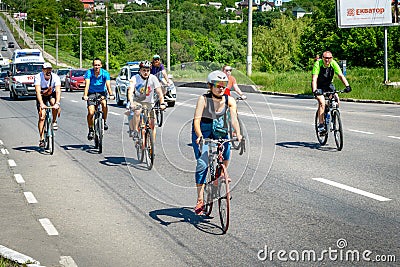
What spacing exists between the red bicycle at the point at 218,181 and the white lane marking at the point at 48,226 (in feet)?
5.65

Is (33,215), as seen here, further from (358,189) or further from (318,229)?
(358,189)

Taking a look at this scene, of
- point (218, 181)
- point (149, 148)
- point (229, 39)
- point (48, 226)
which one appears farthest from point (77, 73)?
point (218, 181)

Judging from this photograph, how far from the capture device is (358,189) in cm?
982

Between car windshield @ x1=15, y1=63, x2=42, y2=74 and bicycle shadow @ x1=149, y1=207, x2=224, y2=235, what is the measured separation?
29.6m

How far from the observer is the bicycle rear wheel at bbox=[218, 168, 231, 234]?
7523mm

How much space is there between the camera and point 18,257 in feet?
22.0

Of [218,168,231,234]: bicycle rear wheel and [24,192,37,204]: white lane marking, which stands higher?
[218,168,231,234]: bicycle rear wheel

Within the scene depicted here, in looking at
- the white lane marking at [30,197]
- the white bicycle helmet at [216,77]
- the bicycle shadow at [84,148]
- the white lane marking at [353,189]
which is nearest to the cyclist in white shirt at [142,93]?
the bicycle shadow at [84,148]

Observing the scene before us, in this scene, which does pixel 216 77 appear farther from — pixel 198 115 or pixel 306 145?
Answer: pixel 306 145

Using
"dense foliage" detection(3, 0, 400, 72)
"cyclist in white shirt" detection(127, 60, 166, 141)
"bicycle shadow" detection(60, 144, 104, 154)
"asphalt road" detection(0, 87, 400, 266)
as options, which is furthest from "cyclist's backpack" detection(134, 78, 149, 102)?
"dense foliage" detection(3, 0, 400, 72)

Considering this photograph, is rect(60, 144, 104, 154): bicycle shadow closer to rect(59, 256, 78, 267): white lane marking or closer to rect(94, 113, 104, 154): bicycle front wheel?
rect(94, 113, 104, 154): bicycle front wheel

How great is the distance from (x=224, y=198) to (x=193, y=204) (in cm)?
159

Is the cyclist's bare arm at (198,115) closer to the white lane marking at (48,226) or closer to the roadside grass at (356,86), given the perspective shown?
the white lane marking at (48,226)

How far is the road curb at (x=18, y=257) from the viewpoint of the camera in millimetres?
6515
